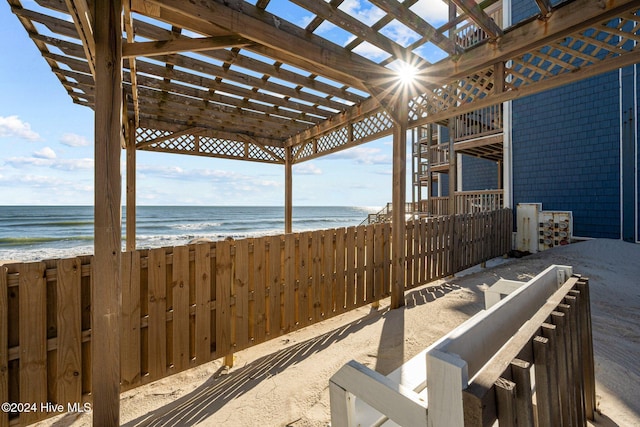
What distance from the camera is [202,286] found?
8.09 ft

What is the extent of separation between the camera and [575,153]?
725 cm

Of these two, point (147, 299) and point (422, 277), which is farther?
point (422, 277)

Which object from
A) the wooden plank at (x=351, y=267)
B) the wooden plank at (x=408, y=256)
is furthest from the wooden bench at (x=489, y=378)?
the wooden plank at (x=408, y=256)

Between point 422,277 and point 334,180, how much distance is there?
7036 centimetres

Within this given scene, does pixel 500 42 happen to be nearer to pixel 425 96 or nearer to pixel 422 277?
pixel 425 96

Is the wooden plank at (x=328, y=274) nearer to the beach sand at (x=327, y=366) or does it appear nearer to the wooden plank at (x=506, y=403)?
the beach sand at (x=327, y=366)

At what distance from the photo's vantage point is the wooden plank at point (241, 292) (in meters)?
2.66

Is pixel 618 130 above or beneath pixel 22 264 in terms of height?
above

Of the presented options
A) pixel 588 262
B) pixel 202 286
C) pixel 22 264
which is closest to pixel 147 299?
pixel 202 286

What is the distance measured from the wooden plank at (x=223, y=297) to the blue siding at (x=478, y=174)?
1332cm

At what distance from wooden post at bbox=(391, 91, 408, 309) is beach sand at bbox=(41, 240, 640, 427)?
1.06 ft

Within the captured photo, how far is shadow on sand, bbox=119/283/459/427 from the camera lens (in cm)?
201

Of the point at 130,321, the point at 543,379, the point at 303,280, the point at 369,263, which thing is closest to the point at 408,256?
the point at 369,263

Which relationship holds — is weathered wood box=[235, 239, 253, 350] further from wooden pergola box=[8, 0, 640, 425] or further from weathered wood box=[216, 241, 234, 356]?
wooden pergola box=[8, 0, 640, 425]
